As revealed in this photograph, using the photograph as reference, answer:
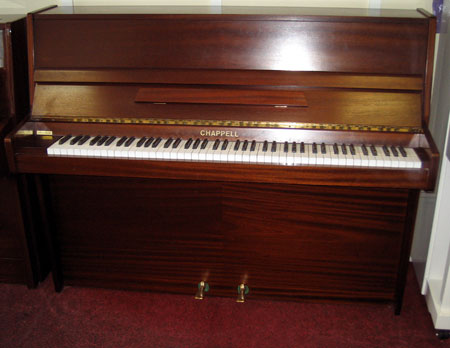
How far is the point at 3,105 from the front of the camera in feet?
6.95

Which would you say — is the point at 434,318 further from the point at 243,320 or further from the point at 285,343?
the point at 243,320

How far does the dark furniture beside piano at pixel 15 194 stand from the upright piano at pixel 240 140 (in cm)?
9

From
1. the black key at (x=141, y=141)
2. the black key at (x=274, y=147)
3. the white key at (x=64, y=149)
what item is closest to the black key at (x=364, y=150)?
the black key at (x=274, y=147)

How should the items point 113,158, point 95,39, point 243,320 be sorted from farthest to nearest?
point 243,320 < point 95,39 < point 113,158

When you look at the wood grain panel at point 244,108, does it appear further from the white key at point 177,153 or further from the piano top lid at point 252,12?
the piano top lid at point 252,12

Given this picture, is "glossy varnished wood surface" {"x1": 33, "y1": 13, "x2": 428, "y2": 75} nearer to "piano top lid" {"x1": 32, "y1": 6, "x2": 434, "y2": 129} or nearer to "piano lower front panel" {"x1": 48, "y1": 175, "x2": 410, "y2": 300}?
"piano top lid" {"x1": 32, "y1": 6, "x2": 434, "y2": 129}

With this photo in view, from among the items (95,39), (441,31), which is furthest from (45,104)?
(441,31)

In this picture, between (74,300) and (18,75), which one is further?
(74,300)

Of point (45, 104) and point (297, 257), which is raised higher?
point (45, 104)

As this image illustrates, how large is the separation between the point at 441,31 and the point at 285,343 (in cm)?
154

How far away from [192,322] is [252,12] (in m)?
1.38

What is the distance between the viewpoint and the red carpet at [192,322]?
2.11m

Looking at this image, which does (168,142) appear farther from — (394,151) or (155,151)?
(394,151)

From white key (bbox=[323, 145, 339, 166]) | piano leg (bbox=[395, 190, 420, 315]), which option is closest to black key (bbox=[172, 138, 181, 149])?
white key (bbox=[323, 145, 339, 166])
